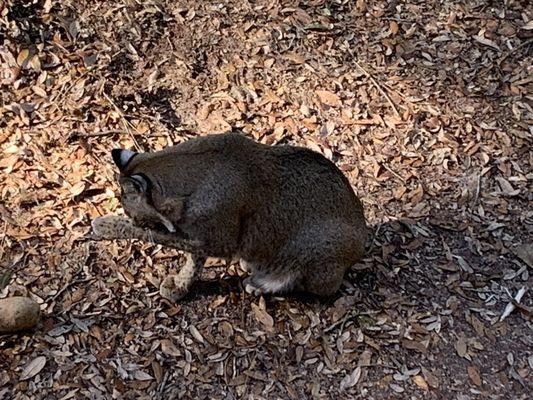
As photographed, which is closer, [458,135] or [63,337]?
[63,337]

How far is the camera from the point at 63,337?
4.95 metres

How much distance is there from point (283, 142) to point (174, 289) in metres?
1.68

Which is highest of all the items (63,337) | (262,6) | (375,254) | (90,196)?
(262,6)

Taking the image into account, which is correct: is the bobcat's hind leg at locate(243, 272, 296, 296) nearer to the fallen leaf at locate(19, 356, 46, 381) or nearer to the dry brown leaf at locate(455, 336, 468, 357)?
the dry brown leaf at locate(455, 336, 468, 357)

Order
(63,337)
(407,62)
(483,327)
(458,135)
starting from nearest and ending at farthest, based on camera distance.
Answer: (63,337) → (483,327) → (458,135) → (407,62)

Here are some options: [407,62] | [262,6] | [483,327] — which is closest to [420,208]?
[483,327]

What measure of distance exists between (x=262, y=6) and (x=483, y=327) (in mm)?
3403

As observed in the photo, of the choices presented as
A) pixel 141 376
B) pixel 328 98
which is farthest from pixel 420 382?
pixel 328 98

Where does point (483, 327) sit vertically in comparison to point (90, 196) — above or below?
below

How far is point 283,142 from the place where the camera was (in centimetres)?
628

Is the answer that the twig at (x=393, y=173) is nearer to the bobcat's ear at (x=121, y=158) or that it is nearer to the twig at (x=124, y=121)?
the twig at (x=124, y=121)

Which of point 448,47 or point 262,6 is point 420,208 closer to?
point 448,47

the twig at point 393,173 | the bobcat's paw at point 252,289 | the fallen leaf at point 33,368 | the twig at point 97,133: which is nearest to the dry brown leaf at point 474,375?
the bobcat's paw at point 252,289

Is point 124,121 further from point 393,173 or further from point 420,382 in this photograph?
point 420,382
